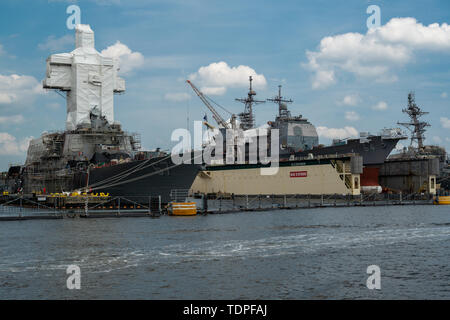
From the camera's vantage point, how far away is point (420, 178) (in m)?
67.4

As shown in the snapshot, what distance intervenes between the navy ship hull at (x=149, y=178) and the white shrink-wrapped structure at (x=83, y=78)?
18.6 m

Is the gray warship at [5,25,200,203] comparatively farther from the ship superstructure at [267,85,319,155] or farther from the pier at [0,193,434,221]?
the ship superstructure at [267,85,319,155]

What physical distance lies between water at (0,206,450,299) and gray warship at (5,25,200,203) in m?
11.2

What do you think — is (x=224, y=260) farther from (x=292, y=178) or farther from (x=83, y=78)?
(x=292, y=178)

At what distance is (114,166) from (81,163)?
9053mm

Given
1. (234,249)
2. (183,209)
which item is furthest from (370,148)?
(234,249)

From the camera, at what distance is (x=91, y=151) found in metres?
55.9

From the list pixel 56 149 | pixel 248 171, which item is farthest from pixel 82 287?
pixel 248 171

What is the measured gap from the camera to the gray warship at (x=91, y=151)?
145 feet

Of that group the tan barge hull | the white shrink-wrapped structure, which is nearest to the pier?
the tan barge hull

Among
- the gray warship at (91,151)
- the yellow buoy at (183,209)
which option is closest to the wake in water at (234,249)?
the yellow buoy at (183,209)

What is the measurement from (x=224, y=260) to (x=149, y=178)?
82.9 ft

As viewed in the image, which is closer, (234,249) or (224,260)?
(224,260)

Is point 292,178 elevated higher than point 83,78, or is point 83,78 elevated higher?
point 83,78
